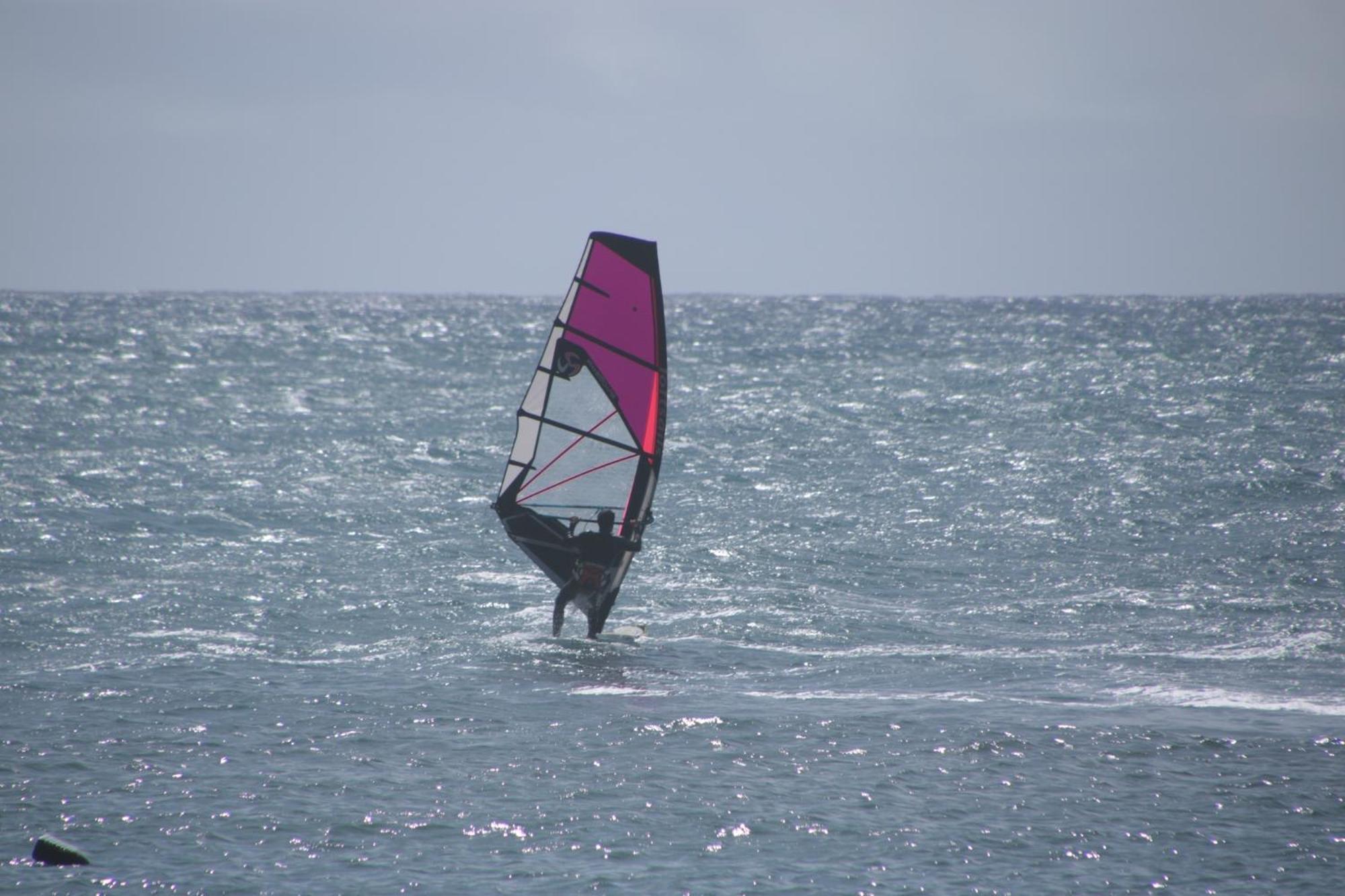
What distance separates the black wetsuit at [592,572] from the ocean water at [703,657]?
0.54 m

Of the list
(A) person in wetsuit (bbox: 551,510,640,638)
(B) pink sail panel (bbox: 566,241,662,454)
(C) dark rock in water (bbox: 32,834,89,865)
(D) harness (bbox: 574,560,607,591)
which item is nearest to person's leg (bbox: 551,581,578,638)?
(A) person in wetsuit (bbox: 551,510,640,638)

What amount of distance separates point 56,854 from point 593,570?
26.2 feet

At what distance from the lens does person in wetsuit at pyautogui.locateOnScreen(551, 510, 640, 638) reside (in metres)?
15.9

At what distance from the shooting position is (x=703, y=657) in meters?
15.1

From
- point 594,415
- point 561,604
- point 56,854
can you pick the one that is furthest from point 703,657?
point 56,854

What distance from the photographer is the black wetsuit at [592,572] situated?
52.1 feet

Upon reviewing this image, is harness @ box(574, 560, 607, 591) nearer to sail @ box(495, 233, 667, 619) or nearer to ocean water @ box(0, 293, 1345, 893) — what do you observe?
sail @ box(495, 233, 667, 619)

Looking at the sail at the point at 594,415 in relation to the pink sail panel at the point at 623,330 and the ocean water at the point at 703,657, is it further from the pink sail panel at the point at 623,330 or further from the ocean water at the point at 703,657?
the ocean water at the point at 703,657

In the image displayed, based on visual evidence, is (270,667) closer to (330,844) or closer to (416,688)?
(416,688)

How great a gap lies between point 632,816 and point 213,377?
3766cm

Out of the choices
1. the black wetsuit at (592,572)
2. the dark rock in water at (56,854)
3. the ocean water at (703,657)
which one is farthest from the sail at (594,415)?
the dark rock in water at (56,854)

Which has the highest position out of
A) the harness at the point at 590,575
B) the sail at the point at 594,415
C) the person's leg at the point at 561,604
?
the sail at the point at 594,415

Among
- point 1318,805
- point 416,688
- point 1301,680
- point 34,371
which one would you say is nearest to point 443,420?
point 34,371

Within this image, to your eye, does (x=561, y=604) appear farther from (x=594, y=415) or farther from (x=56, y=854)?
(x=56, y=854)
